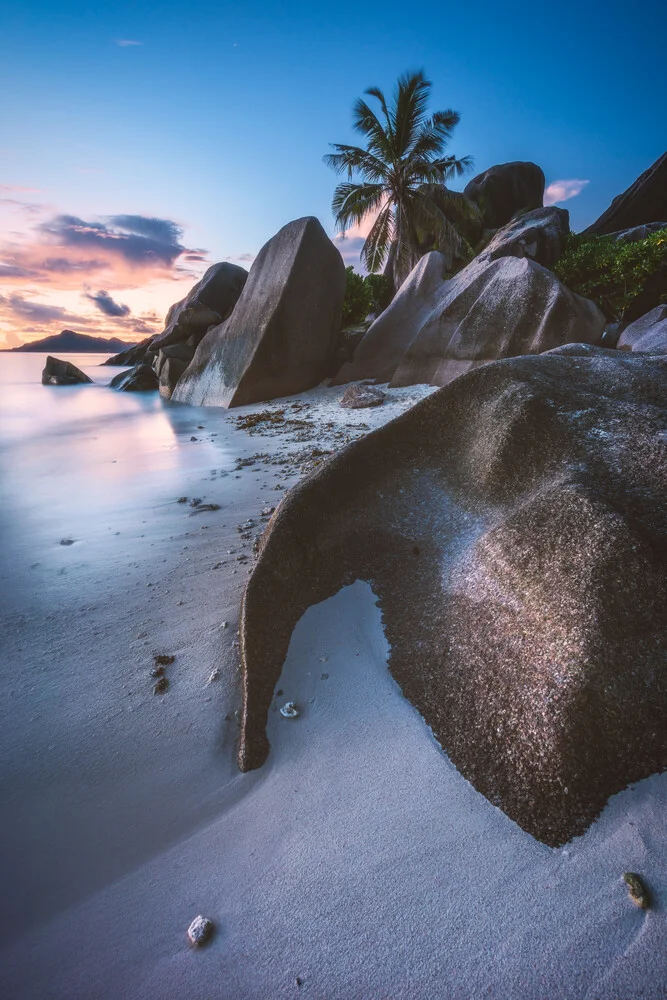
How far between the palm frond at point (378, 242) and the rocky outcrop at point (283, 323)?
28.1 ft

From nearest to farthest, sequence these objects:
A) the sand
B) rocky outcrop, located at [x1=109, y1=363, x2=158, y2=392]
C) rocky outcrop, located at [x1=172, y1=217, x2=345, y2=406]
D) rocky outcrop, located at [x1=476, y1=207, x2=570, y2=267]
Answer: the sand → rocky outcrop, located at [x1=172, y1=217, x2=345, y2=406] → rocky outcrop, located at [x1=476, y1=207, x2=570, y2=267] → rocky outcrop, located at [x1=109, y1=363, x2=158, y2=392]

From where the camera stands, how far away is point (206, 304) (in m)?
15.3

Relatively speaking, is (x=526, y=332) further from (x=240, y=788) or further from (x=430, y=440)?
(x=240, y=788)

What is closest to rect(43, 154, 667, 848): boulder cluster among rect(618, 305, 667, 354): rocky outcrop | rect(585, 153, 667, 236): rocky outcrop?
rect(618, 305, 667, 354): rocky outcrop

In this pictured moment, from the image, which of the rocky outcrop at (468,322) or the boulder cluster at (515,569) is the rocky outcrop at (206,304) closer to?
the rocky outcrop at (468,322)

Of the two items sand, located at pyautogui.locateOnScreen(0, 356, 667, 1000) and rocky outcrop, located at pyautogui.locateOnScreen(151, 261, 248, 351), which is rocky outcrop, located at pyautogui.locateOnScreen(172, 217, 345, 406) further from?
sand, located at pyautogui.locateOnScreen(0, 356, 667, 1000)

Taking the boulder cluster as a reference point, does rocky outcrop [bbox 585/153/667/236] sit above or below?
above

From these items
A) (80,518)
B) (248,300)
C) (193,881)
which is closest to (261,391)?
(248,300)

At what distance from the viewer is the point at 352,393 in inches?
331

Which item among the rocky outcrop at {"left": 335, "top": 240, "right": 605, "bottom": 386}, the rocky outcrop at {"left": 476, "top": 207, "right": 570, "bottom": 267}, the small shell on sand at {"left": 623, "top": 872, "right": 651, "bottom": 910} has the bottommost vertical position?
the small shell on sand at {"left": 623, "top": 872, "right": 651, "bottom": 910}

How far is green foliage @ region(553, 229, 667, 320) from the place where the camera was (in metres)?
9.67

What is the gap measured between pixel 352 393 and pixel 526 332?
3.08 m

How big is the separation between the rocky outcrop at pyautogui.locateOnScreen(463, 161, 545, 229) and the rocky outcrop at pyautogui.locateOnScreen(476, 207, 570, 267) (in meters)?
14.9

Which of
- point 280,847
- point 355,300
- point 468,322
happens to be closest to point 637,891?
point 280,847
